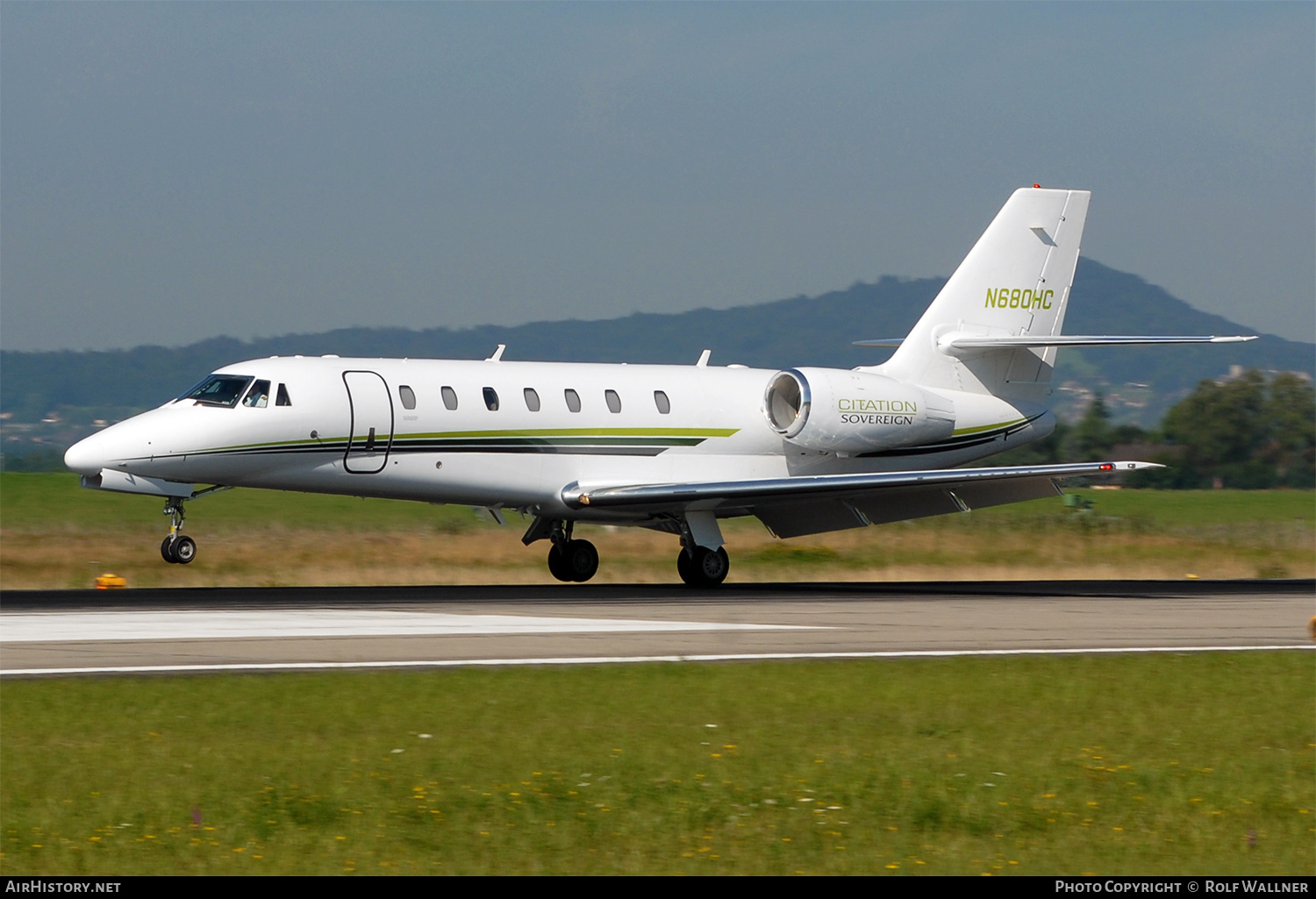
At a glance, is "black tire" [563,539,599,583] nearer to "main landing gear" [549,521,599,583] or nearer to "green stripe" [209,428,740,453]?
"main landing gear" [549,521,599,583]

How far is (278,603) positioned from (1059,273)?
17.2 metres

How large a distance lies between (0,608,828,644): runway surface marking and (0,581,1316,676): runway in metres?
0.04

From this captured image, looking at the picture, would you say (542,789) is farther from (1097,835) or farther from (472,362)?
(472,362)

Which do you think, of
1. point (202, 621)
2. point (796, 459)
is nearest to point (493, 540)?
point (796, 459)

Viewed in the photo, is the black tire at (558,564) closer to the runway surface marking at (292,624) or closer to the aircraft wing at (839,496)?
the aircraft wing at (839,496)

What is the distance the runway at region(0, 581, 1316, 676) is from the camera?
1506cm

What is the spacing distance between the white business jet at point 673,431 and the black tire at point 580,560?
0.03 meters

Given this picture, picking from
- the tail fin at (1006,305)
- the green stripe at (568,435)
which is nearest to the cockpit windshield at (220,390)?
the green stripe at (568,435)

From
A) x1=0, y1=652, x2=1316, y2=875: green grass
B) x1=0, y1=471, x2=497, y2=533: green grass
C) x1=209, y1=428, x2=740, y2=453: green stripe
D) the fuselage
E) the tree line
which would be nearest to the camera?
x1=0, y1=652, x2=1316, y2=875: green grass

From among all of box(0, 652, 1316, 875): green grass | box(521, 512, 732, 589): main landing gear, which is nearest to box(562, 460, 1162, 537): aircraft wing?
box(521, 512, 732, 589): main landing gear

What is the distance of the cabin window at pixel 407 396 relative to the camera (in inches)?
995

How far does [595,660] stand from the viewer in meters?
14.9

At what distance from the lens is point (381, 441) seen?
2494 centimetres

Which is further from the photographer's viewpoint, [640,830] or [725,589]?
[725,589]
